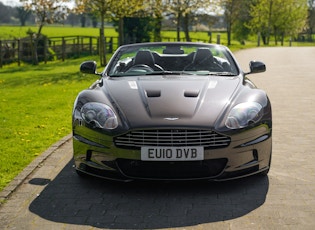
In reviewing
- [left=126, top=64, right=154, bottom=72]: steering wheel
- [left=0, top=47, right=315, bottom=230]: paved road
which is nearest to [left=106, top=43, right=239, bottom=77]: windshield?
[left=126, top=64, right=154, bottom=72]: steering wheel

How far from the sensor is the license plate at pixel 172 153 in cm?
437

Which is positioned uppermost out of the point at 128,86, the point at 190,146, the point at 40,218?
the point at 128,86

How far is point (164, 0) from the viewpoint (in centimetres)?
3647

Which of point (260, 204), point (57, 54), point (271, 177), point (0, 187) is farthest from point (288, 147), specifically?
point (57, 54)

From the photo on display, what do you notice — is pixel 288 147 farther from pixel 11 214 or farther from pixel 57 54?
pixel 57 54

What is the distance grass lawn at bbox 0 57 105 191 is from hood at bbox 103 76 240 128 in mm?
1452

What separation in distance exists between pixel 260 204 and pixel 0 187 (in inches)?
95.5

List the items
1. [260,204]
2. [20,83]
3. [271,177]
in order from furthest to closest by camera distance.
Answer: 1. [20,83]
2. [271,177]
3. [260,204]

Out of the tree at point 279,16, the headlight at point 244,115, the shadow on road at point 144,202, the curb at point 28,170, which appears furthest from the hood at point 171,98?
the tree at point 279,16

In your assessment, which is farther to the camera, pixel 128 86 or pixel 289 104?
pixel 289 104

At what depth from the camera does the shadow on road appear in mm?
3994

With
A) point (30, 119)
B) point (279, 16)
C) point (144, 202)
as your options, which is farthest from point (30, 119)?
point (279, 16)

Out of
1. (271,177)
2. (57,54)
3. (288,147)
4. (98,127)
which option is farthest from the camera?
(57,54)

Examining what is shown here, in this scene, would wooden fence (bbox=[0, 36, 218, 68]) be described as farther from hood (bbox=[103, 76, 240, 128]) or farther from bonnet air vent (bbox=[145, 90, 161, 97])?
bonnet air vent (bbox=[145, 90, 161, 97])
